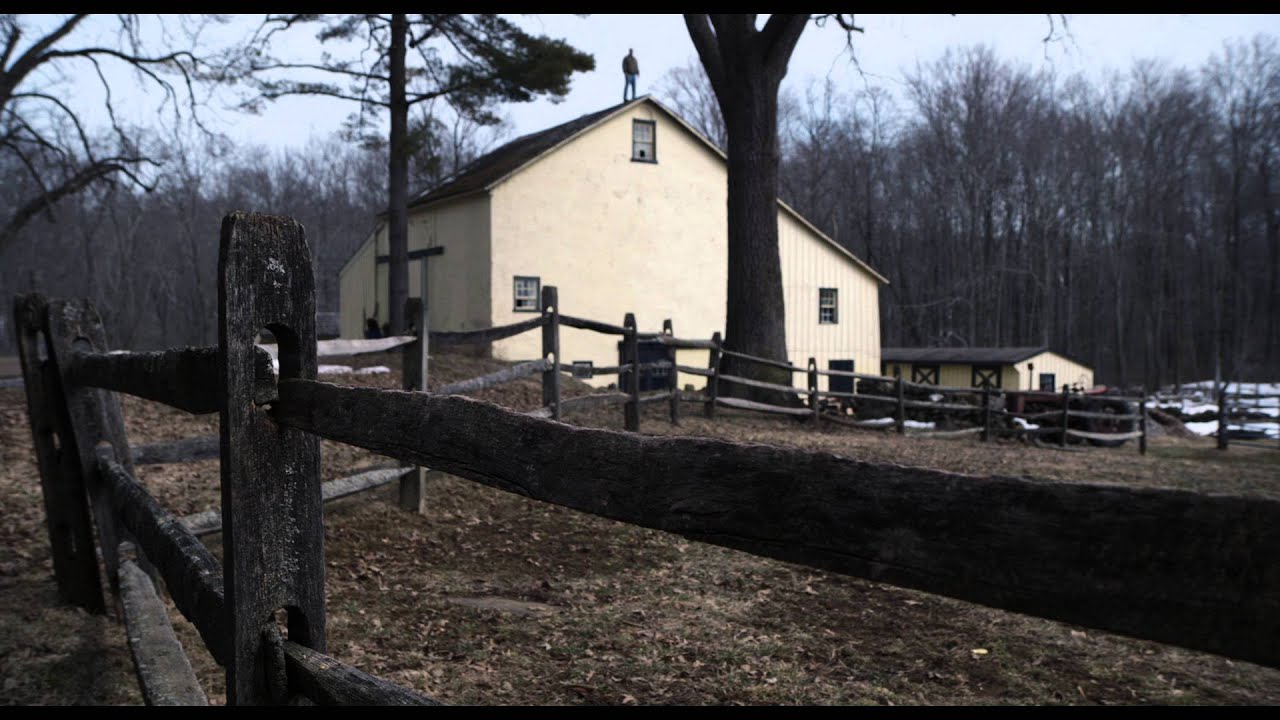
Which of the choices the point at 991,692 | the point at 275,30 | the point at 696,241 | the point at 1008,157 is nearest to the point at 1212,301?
the point at 1008,157

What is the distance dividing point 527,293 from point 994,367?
17.2 meters

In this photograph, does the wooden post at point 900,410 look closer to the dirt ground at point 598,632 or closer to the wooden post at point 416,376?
the dirt ground at point 598,632

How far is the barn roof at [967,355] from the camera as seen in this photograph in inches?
Result: 1175

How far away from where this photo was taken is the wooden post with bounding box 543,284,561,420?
9320mm

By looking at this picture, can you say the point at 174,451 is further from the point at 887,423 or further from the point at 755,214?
the point at 887,423

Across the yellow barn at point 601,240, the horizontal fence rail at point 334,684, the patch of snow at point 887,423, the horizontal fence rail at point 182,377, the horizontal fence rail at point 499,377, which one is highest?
the yellow barn at point 601,240

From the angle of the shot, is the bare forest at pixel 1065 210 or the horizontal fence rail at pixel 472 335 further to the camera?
the bare forest at pixel 1065 210

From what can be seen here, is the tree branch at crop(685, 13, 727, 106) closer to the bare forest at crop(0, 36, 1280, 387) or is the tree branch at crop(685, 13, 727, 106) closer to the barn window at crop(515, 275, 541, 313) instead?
the barn window at crop(515, 275, 541, 313)

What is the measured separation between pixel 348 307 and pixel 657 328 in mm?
12032

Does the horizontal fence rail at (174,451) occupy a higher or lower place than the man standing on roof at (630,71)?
lower

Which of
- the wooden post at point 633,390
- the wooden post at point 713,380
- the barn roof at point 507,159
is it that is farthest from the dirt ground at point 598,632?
the barn roof at point 507,159

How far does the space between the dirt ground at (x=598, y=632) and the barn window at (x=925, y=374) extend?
26803 mm

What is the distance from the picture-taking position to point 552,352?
9547mm

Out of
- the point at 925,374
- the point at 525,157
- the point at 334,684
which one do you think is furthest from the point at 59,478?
the point at 925,374
